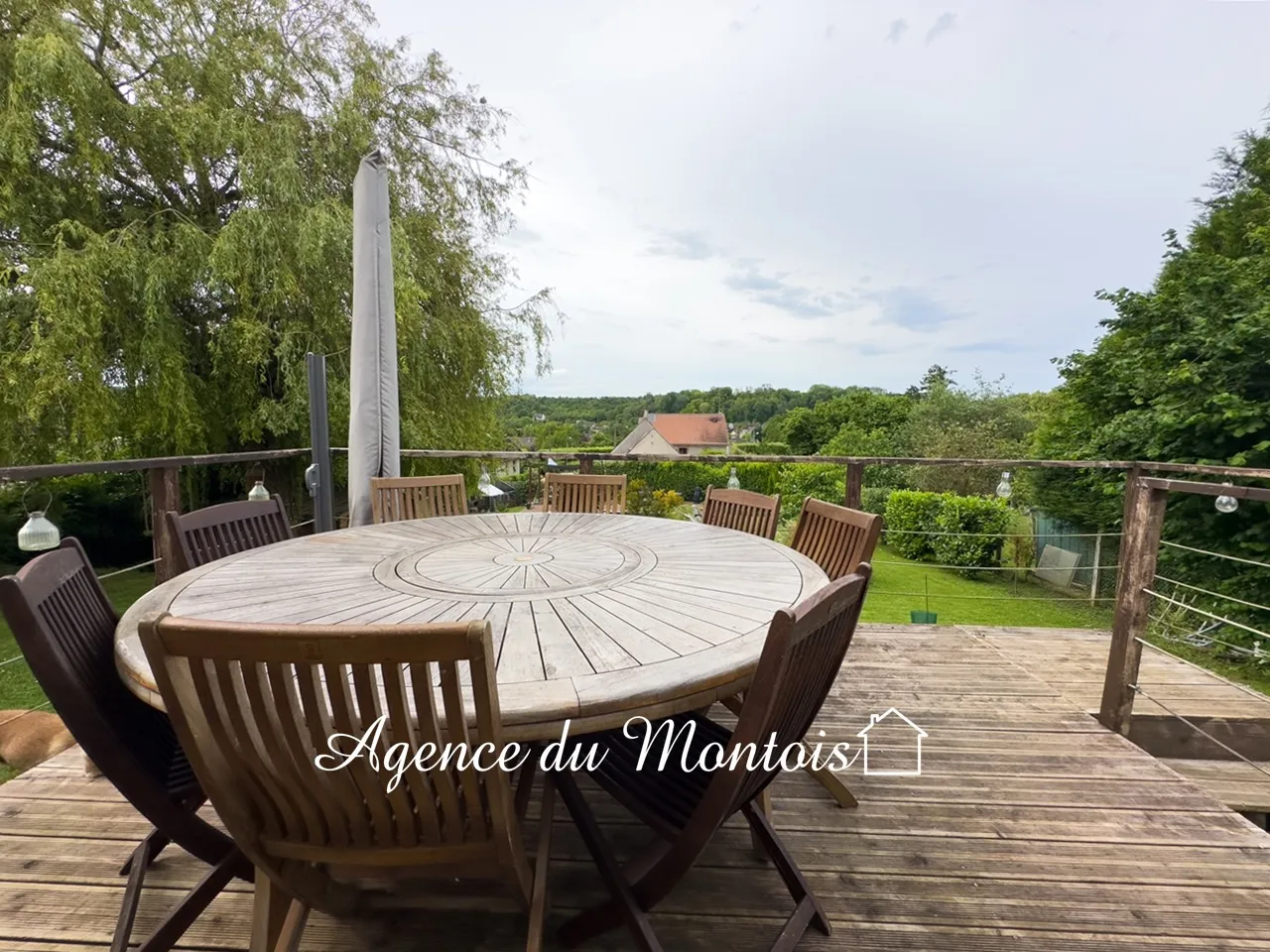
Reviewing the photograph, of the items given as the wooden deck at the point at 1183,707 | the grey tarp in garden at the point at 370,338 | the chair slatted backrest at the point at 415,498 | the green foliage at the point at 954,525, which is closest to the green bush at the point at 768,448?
the green foliage at the point at 954,525

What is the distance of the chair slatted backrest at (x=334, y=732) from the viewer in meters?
0.70

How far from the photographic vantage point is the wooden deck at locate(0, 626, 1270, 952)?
1.28 metres

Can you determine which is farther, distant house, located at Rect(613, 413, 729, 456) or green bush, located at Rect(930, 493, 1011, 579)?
distant house, located at Rect(613, 413, 729, 456)

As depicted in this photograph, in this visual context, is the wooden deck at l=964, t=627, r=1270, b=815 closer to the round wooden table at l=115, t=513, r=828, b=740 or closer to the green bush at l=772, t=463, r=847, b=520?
→ the round wooden table at l=115, t=513, r=828, b=740

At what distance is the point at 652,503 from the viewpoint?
11.4m

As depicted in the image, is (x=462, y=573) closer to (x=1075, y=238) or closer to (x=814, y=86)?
(x=814, y=86)

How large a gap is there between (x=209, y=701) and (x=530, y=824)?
120cm

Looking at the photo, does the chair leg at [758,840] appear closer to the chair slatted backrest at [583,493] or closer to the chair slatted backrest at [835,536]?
the chair slatted backrest at [835,536]

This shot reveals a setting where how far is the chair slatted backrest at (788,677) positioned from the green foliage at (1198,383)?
690 cm

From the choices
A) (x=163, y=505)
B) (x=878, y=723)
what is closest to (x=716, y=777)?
(x=878, y=723)

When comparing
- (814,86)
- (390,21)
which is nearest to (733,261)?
(814,86)

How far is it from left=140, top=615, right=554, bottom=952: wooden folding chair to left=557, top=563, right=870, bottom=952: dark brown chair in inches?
10.4

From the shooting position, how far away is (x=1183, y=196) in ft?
33.0

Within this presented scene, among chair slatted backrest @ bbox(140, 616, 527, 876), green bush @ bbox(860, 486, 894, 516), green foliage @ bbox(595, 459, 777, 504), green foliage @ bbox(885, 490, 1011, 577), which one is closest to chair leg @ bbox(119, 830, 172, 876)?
chair slatted backrest @ bbox(140, 616, 527, 876)
